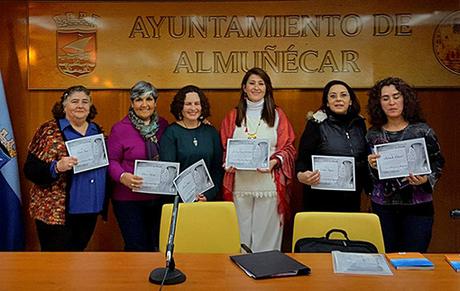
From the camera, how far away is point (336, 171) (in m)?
3.03

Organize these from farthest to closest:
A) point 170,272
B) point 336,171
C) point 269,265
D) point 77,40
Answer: point 77,40 → point 336,171 → point 269,265 → point 170,272

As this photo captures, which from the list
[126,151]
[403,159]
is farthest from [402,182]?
[126,151]

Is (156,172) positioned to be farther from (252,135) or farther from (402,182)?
(402,182)

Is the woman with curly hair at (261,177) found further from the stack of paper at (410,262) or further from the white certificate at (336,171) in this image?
the stack of paper at (410,262)

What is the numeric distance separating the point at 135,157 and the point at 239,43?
1419 mm

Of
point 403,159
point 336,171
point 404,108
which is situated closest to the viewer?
point 403,159

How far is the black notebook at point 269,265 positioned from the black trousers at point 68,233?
5.23 feet

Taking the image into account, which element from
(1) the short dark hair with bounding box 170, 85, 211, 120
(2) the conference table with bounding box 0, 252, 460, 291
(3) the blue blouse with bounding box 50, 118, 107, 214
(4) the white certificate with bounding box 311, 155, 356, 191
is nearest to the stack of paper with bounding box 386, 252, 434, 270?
(2) the conference table with bounding box 0, 252, 460, 291

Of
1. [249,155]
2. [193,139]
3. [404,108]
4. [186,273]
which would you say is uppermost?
[404,108]

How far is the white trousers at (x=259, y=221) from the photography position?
3.28 meters

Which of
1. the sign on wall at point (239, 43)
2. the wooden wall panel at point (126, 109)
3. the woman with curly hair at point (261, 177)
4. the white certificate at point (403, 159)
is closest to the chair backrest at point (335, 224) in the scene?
the white certificate at point (403, 159)

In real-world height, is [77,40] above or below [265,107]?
above

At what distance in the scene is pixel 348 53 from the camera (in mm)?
3953

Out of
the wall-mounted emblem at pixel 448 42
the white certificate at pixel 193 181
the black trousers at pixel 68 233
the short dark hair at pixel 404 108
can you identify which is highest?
the wall-mounted emblem at pixel 448 42
